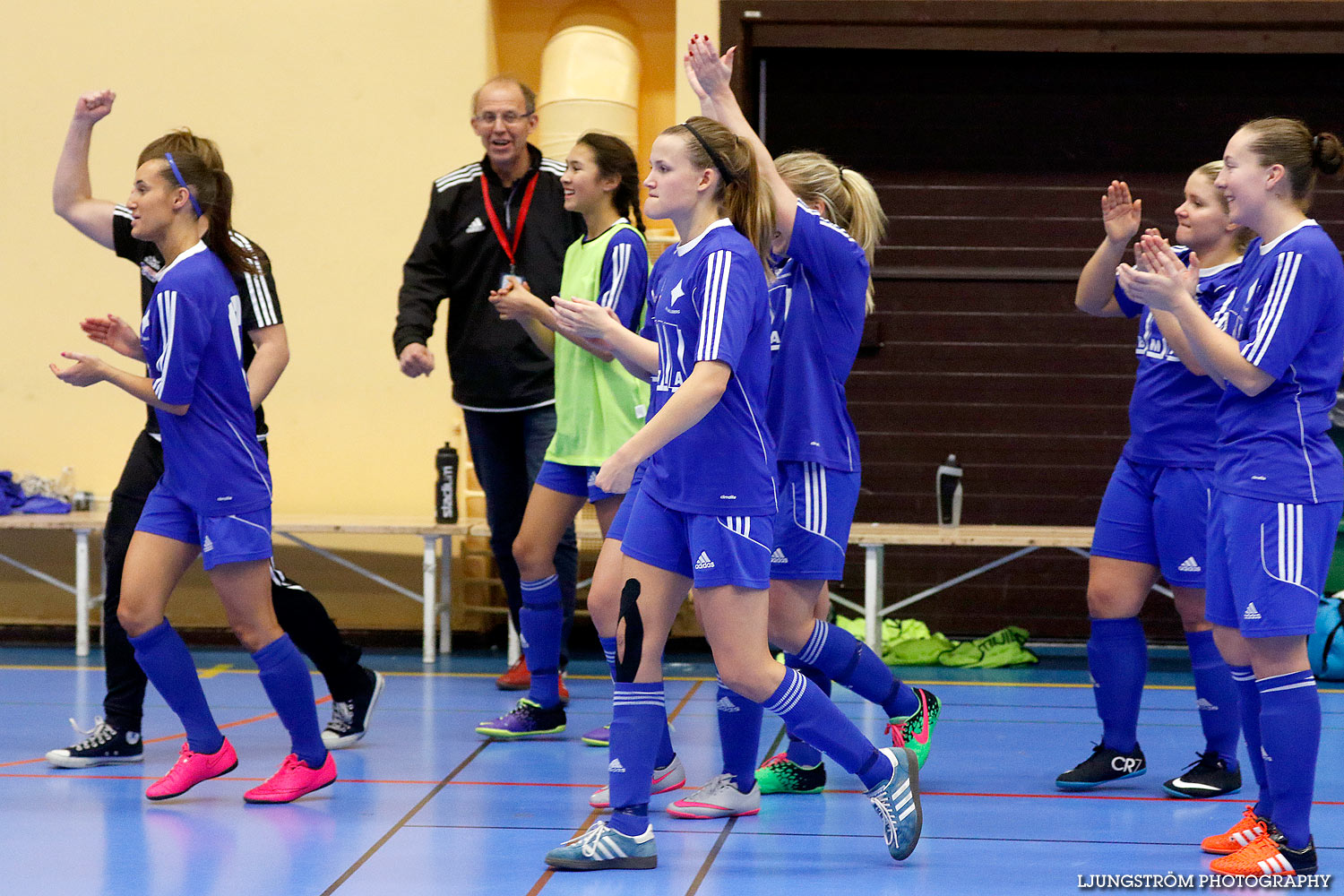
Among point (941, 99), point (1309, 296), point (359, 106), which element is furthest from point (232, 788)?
point (941, 99)

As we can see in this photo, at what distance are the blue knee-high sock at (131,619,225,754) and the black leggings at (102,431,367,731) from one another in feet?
1.70

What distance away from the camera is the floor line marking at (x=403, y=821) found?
329 cm

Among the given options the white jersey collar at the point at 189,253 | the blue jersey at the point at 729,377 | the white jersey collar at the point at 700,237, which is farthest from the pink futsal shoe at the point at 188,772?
the white jersey collar at the point at 700,237

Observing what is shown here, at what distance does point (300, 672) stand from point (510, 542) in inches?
66.7

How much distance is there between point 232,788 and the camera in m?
4.20

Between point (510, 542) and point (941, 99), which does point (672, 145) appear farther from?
point (941, 99)

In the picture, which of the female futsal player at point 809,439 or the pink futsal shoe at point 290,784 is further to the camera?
the pink futsal shoe at point 290,784

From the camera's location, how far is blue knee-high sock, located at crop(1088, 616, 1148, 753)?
4168 mm

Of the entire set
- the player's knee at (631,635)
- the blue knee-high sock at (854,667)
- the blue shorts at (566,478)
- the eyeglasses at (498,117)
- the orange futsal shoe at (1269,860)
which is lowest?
the orange futsal shoe at (1269,860)

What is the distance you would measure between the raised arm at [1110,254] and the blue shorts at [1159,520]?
20.2 inches

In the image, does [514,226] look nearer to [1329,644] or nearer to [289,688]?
[289,688]

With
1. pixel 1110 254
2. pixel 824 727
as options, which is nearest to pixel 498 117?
pixel 1110 254

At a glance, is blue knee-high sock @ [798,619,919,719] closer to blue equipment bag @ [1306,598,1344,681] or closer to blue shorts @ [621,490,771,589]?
blue shorts @ [621,490,771,589]

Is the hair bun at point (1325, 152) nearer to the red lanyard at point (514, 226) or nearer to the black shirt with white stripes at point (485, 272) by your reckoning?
the black shirt with white stripes at point (485, 272)
